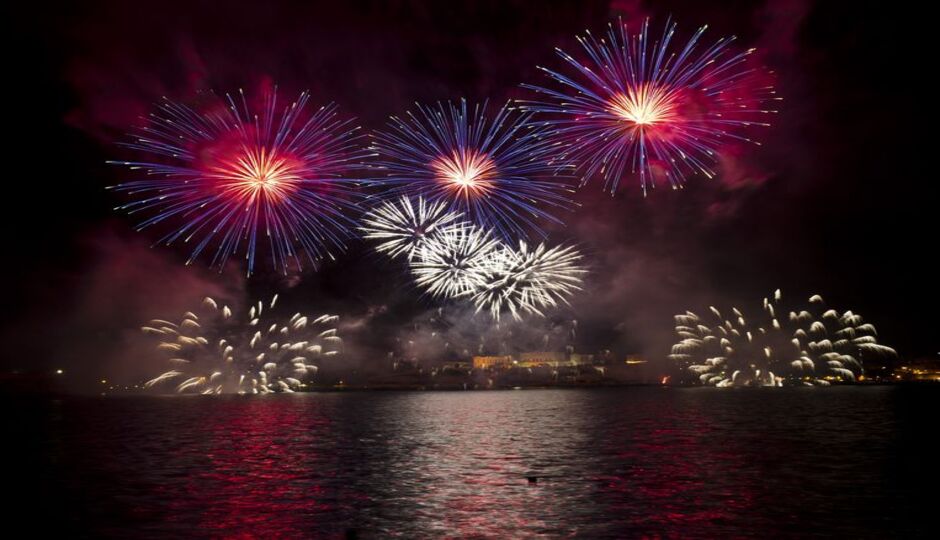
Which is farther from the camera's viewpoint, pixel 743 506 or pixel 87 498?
pixel 87 498

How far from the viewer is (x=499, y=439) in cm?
5138

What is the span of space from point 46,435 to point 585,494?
53.3 m

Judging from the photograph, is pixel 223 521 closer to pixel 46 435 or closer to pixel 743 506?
pixel 743 506

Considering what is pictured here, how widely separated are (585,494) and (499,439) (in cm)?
2457

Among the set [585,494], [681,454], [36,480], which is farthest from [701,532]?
[36,480]

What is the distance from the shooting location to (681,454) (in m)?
40.3

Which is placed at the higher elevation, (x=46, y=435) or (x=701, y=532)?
(x=46, y=435)

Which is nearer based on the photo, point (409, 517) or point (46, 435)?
point (409, 517)

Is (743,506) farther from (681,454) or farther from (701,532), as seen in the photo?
(681,454)

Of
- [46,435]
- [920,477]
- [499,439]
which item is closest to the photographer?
[920,477]

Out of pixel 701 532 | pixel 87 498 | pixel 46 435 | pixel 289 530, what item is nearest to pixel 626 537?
pixel 701 532

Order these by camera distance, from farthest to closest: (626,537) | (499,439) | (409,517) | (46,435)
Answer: (46,435) → (499,439) → (409,517) → (626,537)

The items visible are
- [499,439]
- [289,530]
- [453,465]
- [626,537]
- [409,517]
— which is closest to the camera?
[626,537]

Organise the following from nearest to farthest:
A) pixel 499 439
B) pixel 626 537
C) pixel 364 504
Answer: pixel 626 537 < pixel 364 504 < pixel 499 439
